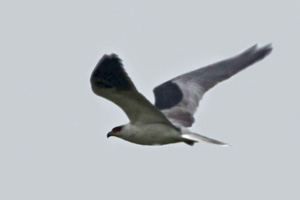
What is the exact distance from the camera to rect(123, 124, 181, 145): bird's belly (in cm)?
1373

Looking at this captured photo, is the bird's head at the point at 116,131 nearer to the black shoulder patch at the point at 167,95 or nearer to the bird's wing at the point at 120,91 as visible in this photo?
the bird's wing at the point at 120,91

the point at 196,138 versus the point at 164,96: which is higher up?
the point at 164,96

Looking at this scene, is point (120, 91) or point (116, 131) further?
point (116, 131)

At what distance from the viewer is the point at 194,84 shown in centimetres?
1617

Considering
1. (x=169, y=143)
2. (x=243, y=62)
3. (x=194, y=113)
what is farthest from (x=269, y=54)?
(x=169, y=143)

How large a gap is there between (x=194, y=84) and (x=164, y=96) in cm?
66

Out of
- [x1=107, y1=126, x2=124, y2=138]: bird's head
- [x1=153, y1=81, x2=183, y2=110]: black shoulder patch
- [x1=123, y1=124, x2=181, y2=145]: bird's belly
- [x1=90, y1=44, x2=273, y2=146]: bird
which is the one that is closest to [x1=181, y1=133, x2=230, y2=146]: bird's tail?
[x1=90, y1=44, x2=273, y2=146]: bird

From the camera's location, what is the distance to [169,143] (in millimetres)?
13906

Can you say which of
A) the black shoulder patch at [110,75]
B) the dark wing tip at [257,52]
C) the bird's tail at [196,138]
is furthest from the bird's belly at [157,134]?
the dark wing tip at [257,52]

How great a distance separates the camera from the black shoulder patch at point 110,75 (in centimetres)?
1216

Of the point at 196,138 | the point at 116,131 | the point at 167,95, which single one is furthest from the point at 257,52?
the point at 116,131

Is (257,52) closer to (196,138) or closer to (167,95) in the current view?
(167,95)

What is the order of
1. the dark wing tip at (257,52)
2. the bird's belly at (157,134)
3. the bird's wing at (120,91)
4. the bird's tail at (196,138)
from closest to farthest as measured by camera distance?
the bird's wing at (120,91), the bird's tail at (196,138), the bird's belly at (157,134), the dark wing tip at (257,52)

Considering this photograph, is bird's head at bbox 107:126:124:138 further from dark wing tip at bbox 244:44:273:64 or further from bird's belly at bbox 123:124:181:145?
dark wing tip at bbox 244:44:273:64
